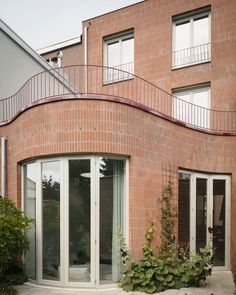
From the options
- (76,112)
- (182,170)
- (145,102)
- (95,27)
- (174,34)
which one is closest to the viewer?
(76,112)

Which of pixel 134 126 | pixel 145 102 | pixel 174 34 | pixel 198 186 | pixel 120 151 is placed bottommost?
pixel 198 186

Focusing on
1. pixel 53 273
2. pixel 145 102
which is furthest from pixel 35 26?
pixel 53 273

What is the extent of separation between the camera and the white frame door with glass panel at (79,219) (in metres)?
7.29

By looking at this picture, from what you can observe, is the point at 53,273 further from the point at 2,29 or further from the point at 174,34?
the point at 174,34

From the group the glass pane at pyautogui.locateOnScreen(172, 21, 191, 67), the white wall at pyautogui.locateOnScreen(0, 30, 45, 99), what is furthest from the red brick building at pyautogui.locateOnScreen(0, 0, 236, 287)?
the glass pane at pyautogui.locateOnScreen(172, 21, 191, 67)

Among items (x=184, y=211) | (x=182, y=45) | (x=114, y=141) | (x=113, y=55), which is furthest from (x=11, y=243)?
(x=113, y=55)

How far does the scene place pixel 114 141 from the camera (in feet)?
24.4

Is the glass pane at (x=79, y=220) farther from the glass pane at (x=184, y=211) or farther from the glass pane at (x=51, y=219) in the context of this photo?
the glass pane at (x=184, y=211)

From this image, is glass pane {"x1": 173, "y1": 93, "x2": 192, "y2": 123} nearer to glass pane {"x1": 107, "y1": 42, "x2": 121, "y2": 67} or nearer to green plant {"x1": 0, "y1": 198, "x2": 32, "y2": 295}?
glass pane {"x1": 107, "y1": 42, "x2": 121, "y2": 67}

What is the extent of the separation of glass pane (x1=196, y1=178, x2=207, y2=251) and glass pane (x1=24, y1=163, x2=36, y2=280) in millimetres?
3979

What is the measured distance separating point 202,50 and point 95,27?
4.71 m

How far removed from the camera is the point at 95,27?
15.3 meters

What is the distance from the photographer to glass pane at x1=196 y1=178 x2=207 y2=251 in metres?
9.36

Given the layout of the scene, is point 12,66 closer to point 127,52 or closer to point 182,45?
point 127,52
